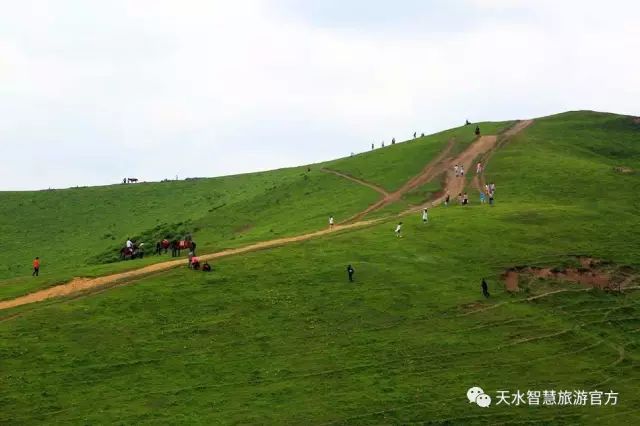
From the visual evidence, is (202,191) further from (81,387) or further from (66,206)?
(81,387)

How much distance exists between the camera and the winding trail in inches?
2092

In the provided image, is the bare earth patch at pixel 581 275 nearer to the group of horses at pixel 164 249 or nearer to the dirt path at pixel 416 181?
the dirt path at pixel 416 181

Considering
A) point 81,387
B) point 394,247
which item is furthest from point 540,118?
point 81,387

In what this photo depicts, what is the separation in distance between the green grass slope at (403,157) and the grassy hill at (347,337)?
24672 mm

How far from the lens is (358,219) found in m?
75.2

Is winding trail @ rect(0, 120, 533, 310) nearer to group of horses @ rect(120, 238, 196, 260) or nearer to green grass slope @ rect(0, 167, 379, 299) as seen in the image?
green grass slope @ rect(0, 167, 379, 299)

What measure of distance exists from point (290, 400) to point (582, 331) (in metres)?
21.9

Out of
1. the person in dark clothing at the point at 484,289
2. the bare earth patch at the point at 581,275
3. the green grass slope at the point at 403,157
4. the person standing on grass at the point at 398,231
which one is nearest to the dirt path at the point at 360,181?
the green grass slope at the point at 403,157

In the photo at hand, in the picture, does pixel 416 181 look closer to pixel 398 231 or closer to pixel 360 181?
pixel 360 181

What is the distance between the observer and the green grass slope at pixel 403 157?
9225 centimetres

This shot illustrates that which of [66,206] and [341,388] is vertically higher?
[66,206]

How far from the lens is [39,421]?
1537 inches

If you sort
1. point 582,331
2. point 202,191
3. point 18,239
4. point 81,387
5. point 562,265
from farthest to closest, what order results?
1. point 202,191
2. point 18,239
3. point 562,265
4. point 582,331
5. point 81,387

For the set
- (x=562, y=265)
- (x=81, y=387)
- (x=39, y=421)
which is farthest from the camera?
(x=562, y=265)
